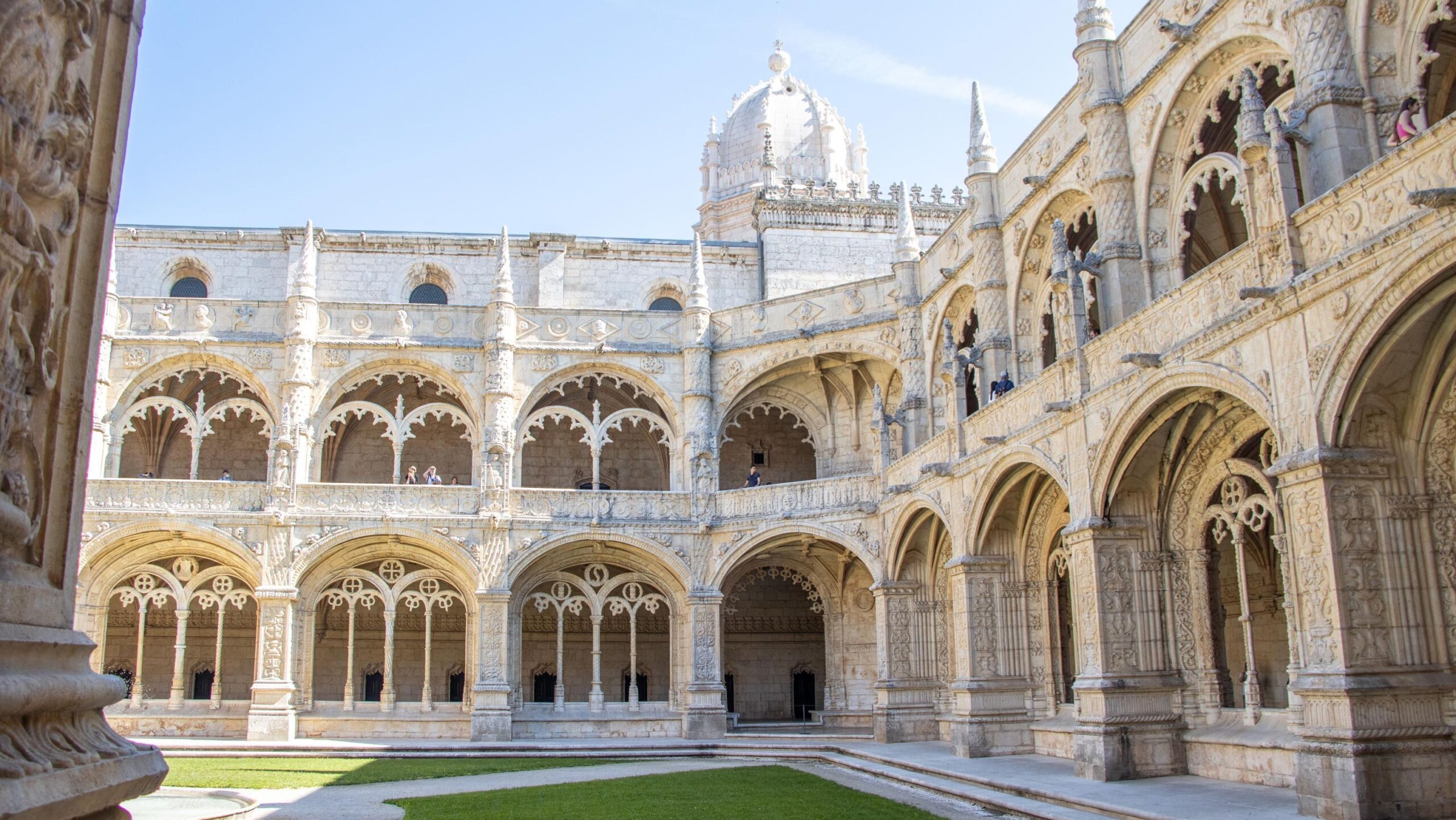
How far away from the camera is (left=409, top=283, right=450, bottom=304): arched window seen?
112 ft

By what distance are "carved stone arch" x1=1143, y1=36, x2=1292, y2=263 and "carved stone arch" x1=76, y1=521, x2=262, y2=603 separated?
20172 mm

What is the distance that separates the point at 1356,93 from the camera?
13086 mm

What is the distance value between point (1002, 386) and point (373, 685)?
19.5m

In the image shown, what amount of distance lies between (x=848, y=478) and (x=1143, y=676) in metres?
11.6

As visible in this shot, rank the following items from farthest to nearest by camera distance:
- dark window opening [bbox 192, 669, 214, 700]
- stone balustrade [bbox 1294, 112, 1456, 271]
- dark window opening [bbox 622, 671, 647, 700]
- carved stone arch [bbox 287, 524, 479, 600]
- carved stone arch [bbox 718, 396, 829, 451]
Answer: dark window opening [bbox 622, 671, 647, 700] → dark window opening [bbox 192, 669, 214, 700] → carved stone arch [bbox 718, 396, 829, 451] → carved stone arch [bbox 287, 524, 479, 600] → stone balustrade [bbox 1294, 112, 1456, 271]

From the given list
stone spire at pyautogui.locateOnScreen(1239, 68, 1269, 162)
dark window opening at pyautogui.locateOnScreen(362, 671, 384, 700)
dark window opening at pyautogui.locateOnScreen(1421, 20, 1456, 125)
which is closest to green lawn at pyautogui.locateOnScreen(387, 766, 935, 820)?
stone spire at pyautogui.locateOnScreen(1239, 68, 1269, 162)

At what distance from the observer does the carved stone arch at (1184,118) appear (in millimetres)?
15742

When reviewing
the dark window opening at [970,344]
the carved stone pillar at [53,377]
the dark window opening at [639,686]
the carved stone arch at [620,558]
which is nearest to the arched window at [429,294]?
the carved stone arch at [620,558]

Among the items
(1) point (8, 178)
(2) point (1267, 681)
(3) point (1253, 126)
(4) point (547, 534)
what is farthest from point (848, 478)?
(1) point (8, 178)

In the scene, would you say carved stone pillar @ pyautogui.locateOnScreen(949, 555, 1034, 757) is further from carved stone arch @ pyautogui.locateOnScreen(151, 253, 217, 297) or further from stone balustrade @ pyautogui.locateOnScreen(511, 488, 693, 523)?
carved stone arch @ pyautogui.locateOnScreen(151, 253, 217, 297)

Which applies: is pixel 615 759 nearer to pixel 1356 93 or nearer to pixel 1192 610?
pixel 1192 610

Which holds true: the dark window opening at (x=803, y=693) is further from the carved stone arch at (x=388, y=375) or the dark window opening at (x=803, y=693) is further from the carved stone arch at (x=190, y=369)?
the carved stone arch at (x=190, y=369)

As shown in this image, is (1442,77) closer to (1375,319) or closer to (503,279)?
(1375,319)

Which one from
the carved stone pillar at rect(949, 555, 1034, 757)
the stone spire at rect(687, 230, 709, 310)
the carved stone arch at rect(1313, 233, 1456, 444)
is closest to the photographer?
the carved stone arch at rect(1313, 233, 1456, 444)
